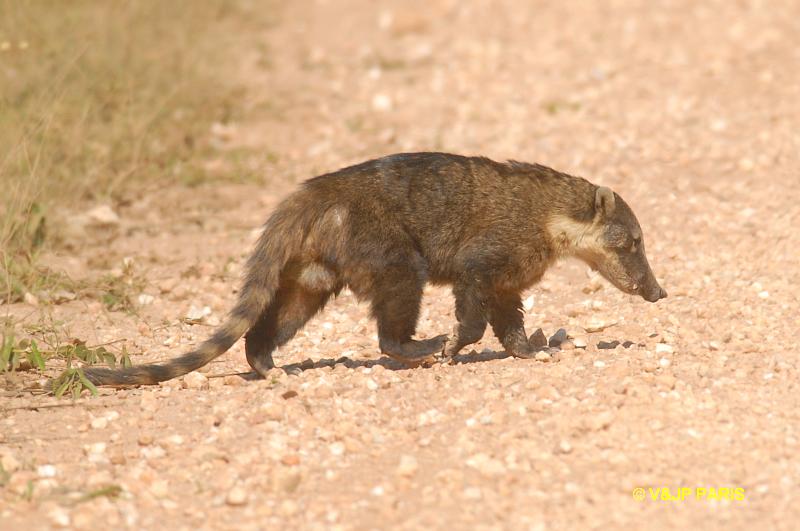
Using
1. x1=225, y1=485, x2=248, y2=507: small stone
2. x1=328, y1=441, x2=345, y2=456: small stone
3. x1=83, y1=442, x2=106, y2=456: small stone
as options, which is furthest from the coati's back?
x1=225, y1=485, x2=248, y2=507: small stone

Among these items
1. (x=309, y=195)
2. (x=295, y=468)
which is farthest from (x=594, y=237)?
(x=295, y=468)

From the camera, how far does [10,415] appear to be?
254 inches

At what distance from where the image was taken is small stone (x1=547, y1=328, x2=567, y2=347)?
7.65 meters

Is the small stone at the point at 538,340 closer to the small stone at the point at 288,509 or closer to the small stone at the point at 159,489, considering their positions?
the small stone at the point at 288,509

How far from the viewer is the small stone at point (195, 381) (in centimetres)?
694

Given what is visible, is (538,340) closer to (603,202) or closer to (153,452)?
(603,202)

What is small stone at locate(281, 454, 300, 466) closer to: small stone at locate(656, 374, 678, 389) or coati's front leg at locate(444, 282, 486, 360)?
coati's front leg at locate(444, 282, 486, 360)

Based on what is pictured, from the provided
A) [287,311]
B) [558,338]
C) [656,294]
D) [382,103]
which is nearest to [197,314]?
[287,311]

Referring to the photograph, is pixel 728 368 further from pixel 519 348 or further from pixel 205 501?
pixel 205 501

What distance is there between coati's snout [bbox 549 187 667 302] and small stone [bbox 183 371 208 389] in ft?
7.67

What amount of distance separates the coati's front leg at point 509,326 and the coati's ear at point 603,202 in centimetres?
79

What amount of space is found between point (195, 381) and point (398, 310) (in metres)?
1.27

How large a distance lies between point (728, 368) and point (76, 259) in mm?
5192

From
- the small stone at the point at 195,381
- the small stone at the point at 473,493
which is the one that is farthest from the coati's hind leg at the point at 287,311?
the small stone at the point at 473,493
